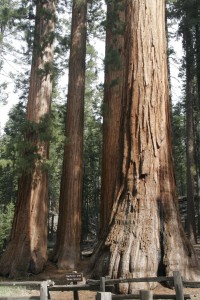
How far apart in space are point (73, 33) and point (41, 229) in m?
7.40

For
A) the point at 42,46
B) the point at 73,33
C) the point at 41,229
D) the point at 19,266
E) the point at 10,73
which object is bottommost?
the point at 19,266

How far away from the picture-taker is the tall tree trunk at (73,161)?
13570mm

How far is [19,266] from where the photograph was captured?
466 inches

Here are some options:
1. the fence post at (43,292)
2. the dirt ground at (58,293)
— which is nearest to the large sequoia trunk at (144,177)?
the dirt ground at (58,293)

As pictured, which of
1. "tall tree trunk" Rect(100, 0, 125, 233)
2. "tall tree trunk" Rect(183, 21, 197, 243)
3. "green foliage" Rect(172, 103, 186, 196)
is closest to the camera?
"tall tree trunk" Rect(100, 0, 125, 233)

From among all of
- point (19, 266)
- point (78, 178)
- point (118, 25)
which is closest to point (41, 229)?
point (19, 266)

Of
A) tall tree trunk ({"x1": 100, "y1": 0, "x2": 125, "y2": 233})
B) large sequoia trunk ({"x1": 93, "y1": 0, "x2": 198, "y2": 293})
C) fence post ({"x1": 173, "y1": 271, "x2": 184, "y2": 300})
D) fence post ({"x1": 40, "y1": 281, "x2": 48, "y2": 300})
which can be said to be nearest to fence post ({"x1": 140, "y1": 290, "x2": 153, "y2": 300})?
fence post ({"x1": 173, "y1": 271, "x2": 184, "y2": 300})

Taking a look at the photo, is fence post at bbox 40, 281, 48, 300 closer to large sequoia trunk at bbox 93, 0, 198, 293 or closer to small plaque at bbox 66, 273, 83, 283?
small plaque at bbox 66, 273, 83, 283

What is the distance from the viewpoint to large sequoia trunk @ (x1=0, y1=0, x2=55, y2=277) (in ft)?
39.5

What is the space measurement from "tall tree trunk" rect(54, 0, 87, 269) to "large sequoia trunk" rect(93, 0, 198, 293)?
6.29 m

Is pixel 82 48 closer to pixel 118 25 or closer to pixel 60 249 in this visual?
pixel 118 25

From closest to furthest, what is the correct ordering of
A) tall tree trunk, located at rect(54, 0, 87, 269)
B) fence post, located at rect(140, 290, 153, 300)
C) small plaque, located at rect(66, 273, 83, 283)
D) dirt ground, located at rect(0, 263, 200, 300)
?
1. fence post, located at rect(140, 290, 153, 300)
2. small plaque, located at rect(66, 273, 83, 283)
3. dirt ground, located at rect(0, 263, 200, 300)
4. tall tree trunk, located at rect(54, 0, 87, 269)

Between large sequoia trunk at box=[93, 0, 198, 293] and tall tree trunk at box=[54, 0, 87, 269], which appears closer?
large sequoia trunk at box=[93, 0, 198, 293]

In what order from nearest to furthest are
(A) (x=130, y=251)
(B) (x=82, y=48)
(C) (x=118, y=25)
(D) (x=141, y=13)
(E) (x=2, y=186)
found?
1. (A) (x=130, y=251)
2. (D) (x=141, y=13)
3. (C) (x=118, y=25)
4. (B) (x=82, y=48)
5. (E) (x=2, y=186)
